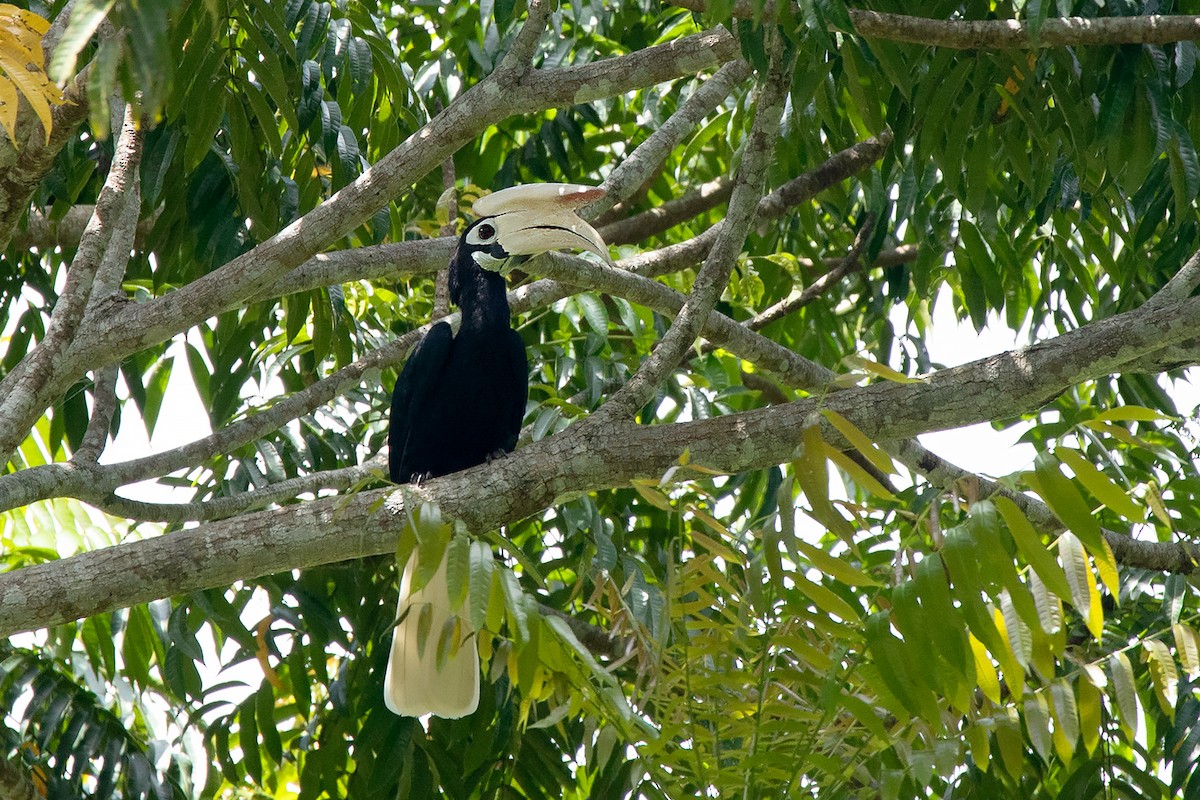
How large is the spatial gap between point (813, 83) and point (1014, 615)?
1.64 metres

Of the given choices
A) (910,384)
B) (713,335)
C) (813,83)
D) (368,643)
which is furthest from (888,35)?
(368,643)

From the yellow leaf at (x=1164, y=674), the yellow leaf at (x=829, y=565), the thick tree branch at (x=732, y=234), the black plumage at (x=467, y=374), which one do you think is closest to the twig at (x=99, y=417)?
the black plumage at (x=467, y=374)

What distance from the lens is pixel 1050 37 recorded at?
11.9ft

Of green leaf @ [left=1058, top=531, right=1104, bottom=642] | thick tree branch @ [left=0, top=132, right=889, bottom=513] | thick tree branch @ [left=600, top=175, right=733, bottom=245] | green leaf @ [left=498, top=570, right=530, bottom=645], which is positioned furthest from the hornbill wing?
green leaf @ [left=1058, top=531, right=1104, bottom=642]

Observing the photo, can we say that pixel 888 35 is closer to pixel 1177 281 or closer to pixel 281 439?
pixel 1177 281

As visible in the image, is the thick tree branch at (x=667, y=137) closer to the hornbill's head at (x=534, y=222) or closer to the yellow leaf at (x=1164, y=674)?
the hornbill's head at (x=534, y=222)

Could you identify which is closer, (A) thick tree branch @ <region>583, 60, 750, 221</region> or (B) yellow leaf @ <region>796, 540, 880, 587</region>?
(B) yellow leaf @ <region>796, 540, 880, 587</region>

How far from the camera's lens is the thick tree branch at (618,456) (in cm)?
307

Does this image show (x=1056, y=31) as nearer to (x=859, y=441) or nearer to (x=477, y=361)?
(x=859, y=441)

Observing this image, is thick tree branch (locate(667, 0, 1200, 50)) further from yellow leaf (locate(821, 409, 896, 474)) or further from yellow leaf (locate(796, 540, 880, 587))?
yellow leaf (locate(796, 540, 880, 587))

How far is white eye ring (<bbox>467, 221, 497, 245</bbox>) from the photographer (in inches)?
199

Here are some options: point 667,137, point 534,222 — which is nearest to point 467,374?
point 534,222

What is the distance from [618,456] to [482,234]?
2018mm

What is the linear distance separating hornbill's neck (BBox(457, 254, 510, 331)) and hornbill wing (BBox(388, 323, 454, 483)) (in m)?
0.12
